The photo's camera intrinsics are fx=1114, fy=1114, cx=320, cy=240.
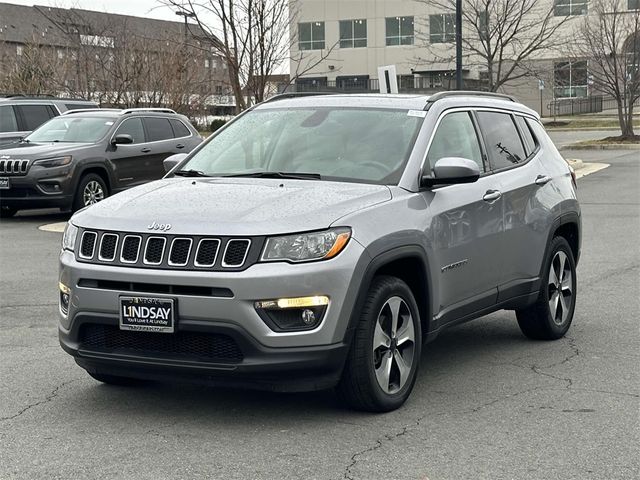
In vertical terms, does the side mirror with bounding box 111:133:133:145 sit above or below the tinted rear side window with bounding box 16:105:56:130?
below

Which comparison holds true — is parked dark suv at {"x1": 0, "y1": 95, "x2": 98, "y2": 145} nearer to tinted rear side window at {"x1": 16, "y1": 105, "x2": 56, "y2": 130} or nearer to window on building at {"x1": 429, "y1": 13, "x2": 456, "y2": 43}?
tinted rear side window at {"x1": 16, "y1": 105, "x2": 56, "y2": 130}

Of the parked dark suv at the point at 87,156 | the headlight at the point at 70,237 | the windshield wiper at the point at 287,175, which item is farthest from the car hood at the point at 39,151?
the headlight at the point at 70,237

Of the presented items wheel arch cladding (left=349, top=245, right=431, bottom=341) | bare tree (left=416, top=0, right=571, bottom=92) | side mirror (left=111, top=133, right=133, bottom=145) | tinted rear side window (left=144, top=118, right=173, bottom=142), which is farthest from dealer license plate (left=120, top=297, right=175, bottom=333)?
bare tree (left=416, top=0, right=571, bottom=92)

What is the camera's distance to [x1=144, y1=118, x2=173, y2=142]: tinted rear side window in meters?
19.3

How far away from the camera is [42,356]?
7.45 m

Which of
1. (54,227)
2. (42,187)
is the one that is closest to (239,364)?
(54,227)

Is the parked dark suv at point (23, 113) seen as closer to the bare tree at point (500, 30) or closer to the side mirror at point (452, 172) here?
the bare tree at point (500, 30)

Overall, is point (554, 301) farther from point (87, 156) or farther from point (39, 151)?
point (39, 151)

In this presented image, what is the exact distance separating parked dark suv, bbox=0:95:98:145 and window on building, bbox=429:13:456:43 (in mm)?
36741

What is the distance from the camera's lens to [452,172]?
6230 mm

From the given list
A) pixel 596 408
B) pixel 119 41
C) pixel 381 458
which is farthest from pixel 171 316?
pixel 119 41

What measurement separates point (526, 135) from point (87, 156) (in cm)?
1106

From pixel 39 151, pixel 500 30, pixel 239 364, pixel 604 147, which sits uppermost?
pixel 500 30

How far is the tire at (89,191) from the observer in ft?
57.9
